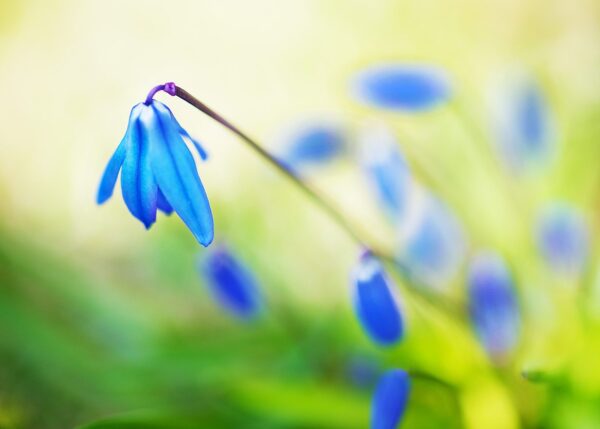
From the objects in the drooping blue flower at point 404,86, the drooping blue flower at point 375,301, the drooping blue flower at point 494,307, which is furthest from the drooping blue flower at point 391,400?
the drooping blue flower at point 404,86

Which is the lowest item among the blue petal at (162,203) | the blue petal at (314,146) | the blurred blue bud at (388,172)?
the blue petal at (162,203)

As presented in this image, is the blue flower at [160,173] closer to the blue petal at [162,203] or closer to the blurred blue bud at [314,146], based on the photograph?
the blue petal at [162,203]

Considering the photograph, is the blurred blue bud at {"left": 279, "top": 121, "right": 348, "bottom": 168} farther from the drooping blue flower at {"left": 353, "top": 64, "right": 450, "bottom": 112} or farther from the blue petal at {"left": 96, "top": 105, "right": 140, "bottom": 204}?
the blue petal at {"left": 96, "top": 105, "right": 140, "bottom": 204}

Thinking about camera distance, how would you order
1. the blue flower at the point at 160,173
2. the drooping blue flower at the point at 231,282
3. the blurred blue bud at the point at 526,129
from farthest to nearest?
the blurred blue bud at the point at 526,129 → the drooping blue flower at the point at 231,282 → the blue flower at the point at 160,173

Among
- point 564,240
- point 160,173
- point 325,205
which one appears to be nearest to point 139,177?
point 160,173

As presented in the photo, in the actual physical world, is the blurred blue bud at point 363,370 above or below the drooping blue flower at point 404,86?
below

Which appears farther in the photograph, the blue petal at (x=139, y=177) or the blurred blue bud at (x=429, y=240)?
the blurred blue bud at (x=429, y=240)

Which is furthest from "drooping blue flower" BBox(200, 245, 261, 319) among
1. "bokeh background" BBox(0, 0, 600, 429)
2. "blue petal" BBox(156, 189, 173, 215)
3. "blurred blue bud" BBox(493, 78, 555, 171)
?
"blurred blue bud" BBox(493, 78, 555, 171)

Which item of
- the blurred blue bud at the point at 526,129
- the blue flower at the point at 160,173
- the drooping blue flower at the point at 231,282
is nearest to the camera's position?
the blue flower at the point at 160,173

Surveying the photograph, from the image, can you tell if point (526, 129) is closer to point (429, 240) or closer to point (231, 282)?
point (429, 240)
